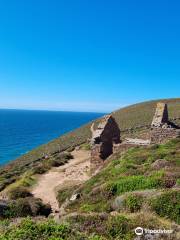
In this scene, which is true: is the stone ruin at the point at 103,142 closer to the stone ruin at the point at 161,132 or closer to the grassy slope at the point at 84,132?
the stone ruin at the point at 161,132

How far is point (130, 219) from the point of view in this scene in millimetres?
10406

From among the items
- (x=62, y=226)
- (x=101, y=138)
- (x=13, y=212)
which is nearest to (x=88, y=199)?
(x=13, y=212)

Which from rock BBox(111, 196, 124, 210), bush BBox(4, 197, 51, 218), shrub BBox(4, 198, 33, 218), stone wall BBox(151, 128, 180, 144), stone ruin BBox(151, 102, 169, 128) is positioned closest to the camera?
rock BBox(111, 196, 124, 210)

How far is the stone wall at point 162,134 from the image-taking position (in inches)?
1061

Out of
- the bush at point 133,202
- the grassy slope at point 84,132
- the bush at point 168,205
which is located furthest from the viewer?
the grassy slope at point 84,132

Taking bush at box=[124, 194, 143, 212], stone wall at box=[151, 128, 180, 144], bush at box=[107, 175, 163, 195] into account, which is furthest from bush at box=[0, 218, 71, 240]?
stone wall at box=[151, 128, 180, 144]

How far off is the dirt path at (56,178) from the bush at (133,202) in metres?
8.68

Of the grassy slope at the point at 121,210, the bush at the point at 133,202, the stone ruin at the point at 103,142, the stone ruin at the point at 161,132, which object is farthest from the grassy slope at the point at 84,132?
the bush at the point at 133,202

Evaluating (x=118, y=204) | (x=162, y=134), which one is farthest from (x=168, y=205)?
(x=162, y=134)

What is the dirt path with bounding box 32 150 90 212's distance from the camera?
23.9m

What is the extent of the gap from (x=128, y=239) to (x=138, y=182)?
616 centimetres

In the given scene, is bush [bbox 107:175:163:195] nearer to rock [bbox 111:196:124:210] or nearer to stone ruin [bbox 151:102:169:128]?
rock [bbox 111:196:124:210]

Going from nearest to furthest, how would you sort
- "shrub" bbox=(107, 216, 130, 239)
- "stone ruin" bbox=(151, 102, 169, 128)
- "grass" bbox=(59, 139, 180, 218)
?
"shrub" bbox=(107, 216, 130, 239) → "grass" bbox=(59, 139, 180, 218) → "stone ruin" bbox=(151, 102, 169, 128)

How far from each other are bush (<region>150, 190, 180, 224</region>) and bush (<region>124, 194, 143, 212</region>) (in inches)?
18.4
